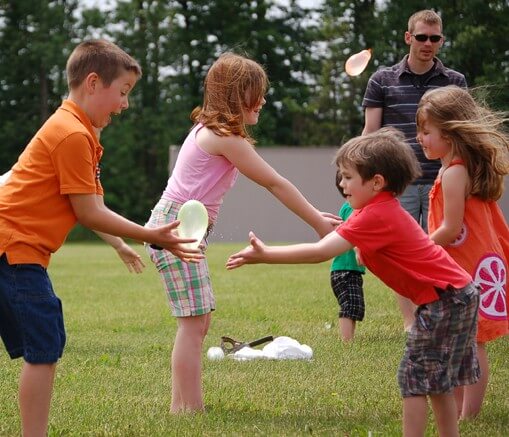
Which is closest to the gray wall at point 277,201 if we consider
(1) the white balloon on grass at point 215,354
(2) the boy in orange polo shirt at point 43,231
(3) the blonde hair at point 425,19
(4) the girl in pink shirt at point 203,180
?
(3) the blonde hair at point 425,19

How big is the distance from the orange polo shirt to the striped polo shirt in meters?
3.75

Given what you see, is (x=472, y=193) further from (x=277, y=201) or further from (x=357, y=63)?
(x=277, y=201)

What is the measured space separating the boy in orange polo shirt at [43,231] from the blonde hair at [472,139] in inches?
53.8

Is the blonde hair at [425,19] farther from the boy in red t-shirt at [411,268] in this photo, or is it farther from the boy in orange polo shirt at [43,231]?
the boy in orange polo shirt at [43,231]

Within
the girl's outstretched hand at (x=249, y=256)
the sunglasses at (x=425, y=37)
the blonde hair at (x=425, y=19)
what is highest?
the blonde hair at (x=425, y=19)

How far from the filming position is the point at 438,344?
405 centimetres

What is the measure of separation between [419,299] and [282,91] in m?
40.5

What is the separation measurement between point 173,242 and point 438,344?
109 centimetres

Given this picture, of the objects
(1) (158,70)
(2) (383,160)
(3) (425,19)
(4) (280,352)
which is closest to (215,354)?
(4) (280,352)

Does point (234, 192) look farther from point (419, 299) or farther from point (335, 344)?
point (419, 299)

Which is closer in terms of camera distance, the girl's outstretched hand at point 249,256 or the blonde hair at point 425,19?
the girl's outstretched hand at point 249,256

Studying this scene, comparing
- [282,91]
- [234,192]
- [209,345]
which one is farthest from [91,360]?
[282,91]

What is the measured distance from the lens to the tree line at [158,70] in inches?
1732

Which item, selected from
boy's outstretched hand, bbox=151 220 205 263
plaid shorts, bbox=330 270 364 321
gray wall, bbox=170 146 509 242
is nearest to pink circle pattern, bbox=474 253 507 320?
boy's outstretched hand, bbox=151 220 205 263
